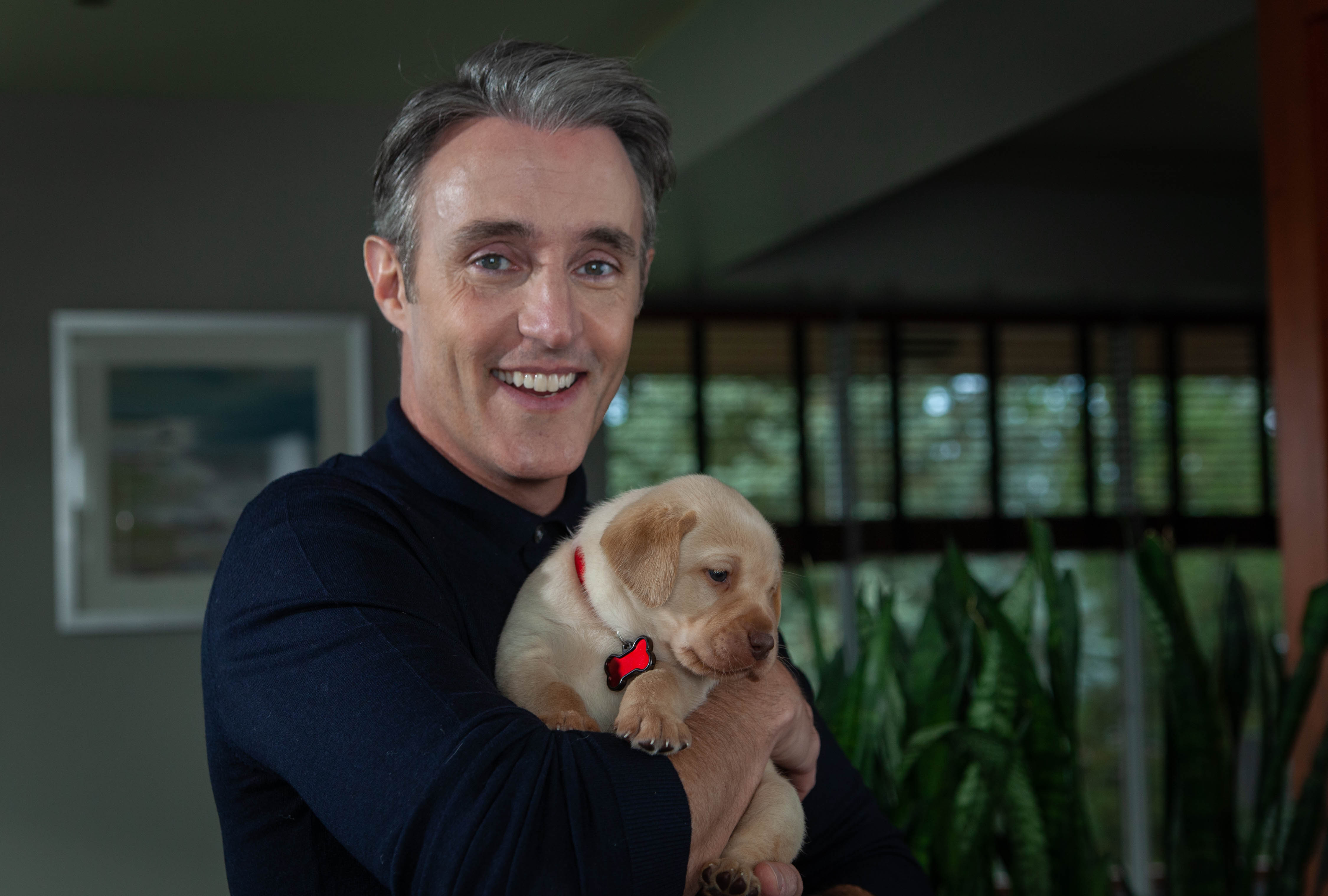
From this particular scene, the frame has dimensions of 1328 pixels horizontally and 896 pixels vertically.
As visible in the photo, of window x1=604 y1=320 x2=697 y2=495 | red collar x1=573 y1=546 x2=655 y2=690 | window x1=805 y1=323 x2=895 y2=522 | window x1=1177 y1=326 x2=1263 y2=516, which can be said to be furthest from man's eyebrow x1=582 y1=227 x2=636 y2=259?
window x1=1177 y1=326 x2=1263 y2=516

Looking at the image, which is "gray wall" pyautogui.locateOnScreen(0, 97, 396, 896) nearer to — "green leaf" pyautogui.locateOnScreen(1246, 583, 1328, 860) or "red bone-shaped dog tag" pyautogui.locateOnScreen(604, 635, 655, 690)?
"green leaf" pyautogui.locateOnScreen(1246, 583, 1328, 860)

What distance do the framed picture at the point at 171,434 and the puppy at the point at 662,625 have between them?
325cm

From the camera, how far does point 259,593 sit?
2.93ft

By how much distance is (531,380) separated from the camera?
1129 mm

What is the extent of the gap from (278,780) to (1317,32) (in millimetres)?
2641

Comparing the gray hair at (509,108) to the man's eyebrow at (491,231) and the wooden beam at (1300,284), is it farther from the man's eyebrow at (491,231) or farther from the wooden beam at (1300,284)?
the wooden beam at (1300,284)

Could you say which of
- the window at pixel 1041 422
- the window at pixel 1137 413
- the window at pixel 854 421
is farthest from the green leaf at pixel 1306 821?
the window at pixel 1137 413

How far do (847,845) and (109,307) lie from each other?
367 centimetres

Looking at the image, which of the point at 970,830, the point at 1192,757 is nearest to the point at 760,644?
the point at 970,830

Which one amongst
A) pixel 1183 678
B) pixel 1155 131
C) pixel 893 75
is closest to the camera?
pixel 1183 678

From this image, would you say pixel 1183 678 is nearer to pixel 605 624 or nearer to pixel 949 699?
pixel 949 699

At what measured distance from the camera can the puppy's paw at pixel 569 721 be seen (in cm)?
94

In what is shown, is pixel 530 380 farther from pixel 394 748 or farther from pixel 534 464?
pixel 394 748

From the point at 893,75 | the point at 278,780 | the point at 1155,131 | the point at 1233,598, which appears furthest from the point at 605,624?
the point at 1155,131
